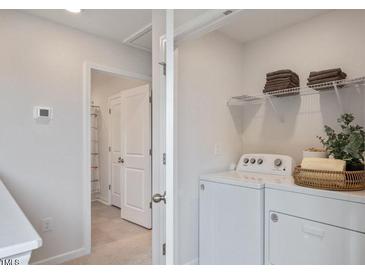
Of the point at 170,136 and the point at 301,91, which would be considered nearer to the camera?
the point at 170,136

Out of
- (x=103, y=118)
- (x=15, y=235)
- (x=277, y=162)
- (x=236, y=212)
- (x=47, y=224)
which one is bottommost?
(x=47, y=224)

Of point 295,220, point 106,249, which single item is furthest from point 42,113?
point 295,220

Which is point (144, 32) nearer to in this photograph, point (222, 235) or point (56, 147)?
point (56, 147)

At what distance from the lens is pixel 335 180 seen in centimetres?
140

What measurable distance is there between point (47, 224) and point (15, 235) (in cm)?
160

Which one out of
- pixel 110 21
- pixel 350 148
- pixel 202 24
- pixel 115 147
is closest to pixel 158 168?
pixel 202 24

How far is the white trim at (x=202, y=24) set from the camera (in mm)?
1413

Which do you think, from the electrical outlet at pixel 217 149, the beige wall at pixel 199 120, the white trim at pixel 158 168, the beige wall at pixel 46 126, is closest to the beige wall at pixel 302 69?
the beige wall at pixel 199 120

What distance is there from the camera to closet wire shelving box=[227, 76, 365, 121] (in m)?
1.75

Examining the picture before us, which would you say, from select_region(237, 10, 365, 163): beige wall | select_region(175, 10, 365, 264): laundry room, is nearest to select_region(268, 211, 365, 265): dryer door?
select_region(175, 10, 365, 264): laundry room

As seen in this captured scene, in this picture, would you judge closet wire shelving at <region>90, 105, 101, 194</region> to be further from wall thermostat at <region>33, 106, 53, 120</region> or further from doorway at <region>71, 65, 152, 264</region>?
wall thermostat at <region>33, 106, 53, 120</region>

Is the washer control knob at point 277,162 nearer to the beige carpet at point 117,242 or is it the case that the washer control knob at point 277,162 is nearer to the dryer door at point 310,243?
the dryer door at point 310,243

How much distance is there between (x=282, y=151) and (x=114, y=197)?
9.85ft

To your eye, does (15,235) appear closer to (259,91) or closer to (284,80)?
(284,80)
